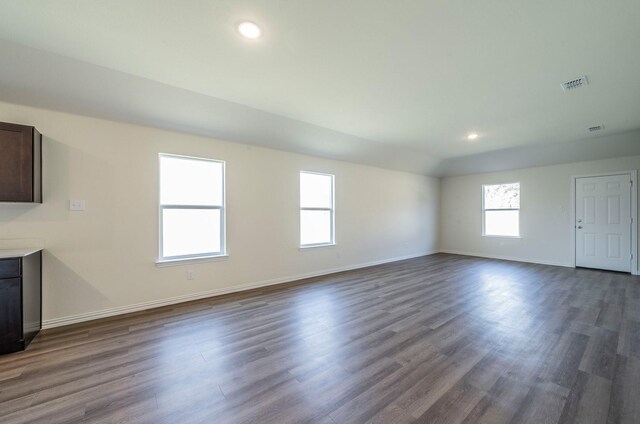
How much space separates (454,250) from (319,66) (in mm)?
7390

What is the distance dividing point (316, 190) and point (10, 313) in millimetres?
4291

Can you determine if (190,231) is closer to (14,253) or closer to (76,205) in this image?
(76,205)

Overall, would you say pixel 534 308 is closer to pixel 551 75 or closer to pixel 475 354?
pixel 475 354

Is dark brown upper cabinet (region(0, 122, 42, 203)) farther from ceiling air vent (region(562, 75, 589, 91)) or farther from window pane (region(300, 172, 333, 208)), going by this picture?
ceiling air vent (region(562, 75, 589, 91))

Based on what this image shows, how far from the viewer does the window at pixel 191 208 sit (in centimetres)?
369

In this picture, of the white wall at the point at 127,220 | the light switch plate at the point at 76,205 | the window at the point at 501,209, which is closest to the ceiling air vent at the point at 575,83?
the white wall at the point at 127,220

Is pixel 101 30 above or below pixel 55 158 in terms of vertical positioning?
above

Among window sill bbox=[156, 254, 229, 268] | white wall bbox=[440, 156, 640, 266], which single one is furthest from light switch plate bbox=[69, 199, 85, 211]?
white wall bbox=[440, 156, 640, 266]

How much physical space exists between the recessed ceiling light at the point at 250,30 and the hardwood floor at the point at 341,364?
272 cm

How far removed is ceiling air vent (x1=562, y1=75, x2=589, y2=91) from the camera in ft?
9.42

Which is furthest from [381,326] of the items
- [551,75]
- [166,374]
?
[551,75]

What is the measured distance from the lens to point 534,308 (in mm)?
3398

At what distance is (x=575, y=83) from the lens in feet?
9.71

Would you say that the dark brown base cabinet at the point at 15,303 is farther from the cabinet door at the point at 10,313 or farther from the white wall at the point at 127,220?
the white wall at the point at 127,220
